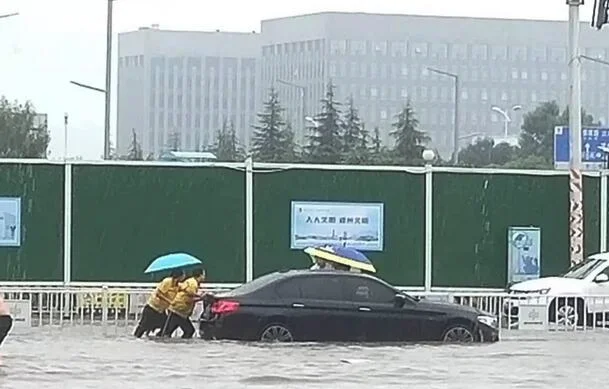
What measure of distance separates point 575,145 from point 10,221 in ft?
37.4

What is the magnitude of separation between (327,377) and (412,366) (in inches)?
73.8

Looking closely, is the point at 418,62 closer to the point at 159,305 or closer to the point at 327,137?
the point at 327,137

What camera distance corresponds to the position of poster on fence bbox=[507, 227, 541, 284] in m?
30.3

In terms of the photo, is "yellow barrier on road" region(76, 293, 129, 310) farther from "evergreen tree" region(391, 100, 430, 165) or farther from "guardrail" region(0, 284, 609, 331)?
"evergreen tree" region(391, 100, 430, 165)

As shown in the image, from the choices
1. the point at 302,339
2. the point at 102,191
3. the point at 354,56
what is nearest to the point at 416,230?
the point at 102,191

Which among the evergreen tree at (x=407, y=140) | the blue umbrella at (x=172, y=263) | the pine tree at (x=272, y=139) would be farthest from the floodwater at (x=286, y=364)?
the evergreen tree at (x=407, y=140)

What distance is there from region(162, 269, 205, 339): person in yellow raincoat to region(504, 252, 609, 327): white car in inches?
253

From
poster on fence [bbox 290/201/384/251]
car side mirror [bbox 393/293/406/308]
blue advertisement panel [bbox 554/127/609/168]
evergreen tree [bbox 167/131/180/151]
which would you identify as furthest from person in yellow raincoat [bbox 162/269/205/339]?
evergreen tree [bbox 167/131/180/151]

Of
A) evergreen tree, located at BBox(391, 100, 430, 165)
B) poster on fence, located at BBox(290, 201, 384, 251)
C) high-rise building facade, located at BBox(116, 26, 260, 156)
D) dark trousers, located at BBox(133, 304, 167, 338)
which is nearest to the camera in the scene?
dark trousers, located at BBox(133, 304, 167, 338)

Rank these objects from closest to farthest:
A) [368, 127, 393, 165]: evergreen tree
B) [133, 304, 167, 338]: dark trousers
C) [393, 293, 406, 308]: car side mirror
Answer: [393, 293, 406, 308]: car side mirror < [133, 304, 167, 338]: dark trousers < [368, 127, 393, 165]: evergreen tree

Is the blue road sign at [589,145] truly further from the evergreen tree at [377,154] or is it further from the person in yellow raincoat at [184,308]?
the evergreen tree at [377,154]

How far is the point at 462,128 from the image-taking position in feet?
392

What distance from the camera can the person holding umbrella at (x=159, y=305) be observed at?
Result: 2262 cm

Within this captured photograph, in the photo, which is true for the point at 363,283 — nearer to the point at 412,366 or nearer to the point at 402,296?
the point at 402,296
